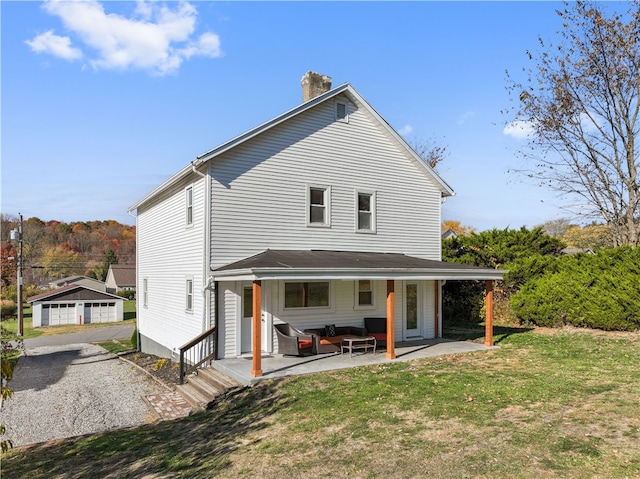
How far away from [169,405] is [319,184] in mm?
7899

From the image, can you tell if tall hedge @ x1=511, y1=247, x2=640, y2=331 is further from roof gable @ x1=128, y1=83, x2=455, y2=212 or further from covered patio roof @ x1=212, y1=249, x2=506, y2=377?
roof gable @ x1=128, y1=83, x2=455, y2=212

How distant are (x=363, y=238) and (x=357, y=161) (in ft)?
8.77

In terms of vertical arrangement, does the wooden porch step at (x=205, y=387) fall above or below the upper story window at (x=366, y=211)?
below

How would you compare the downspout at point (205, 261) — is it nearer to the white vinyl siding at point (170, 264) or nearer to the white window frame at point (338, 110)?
the white vinyl siding at point (170, 264)

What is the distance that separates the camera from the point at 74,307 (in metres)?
38.5

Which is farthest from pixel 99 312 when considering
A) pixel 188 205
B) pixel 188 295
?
pixel 188 205

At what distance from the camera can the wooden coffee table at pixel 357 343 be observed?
12.9 meters

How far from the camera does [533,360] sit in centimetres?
1208

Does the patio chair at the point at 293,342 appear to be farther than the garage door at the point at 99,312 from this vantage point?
No

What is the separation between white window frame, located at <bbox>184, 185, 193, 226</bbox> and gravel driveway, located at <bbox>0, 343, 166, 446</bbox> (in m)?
4.99

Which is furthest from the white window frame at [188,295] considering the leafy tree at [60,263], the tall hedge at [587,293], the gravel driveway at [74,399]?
the leafy tree at [60,263]

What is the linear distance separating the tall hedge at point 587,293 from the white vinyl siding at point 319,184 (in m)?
4.76

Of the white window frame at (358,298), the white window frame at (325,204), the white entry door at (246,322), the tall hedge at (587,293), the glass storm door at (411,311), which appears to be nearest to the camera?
the white entry door at (246,322)

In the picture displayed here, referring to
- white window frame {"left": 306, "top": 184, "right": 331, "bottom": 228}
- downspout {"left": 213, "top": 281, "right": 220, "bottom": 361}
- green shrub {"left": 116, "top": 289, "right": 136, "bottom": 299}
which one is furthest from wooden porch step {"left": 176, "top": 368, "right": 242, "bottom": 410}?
green shrub {"left": 116, "top": 289, "right": 136, "bottom": 299}
